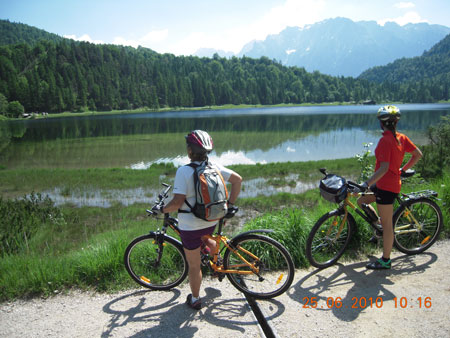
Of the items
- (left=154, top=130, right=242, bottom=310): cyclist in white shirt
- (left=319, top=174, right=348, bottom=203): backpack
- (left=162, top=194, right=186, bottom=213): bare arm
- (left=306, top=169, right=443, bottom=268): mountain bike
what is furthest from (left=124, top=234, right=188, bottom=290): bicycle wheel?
(left=319, top=174, right=348, bottom=203): backpack

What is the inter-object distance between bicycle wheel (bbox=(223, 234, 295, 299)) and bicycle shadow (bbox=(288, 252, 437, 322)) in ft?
1.02

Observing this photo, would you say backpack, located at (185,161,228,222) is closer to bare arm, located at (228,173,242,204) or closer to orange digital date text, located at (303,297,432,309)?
bare arm, located at (228,173,242,204)

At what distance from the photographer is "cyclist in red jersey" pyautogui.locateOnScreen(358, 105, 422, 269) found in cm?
450

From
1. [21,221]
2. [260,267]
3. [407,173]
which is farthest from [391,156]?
[21,221]

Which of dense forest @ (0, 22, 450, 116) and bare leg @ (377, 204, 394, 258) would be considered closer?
bare leg @ (377, 204, 394, 258)

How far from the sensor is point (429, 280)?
177 inches

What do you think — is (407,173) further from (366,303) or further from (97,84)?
(97,84)

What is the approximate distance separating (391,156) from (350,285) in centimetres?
196

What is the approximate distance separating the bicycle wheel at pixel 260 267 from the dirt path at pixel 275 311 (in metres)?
0.16

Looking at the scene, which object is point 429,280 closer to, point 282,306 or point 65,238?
point 282,306

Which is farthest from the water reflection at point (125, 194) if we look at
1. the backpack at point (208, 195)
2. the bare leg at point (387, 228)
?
the backpack at point (208, 195)

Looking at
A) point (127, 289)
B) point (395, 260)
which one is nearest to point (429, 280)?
point (395, 260)

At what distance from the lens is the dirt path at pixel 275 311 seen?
362cm

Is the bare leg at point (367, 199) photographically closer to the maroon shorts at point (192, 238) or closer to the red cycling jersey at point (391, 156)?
the red cycling jersey at point (391, 156)
